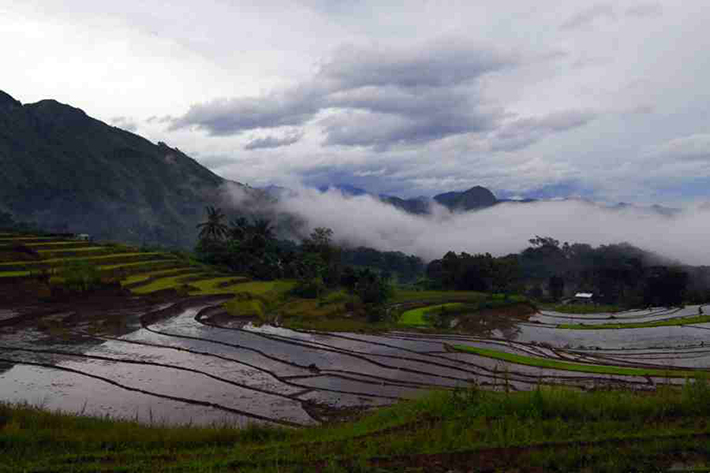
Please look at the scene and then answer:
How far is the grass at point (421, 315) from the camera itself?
3697cm

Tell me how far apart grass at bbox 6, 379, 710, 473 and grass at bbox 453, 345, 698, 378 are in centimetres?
1083

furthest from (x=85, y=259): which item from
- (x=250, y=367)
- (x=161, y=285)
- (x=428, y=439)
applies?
(x=428, y=439)

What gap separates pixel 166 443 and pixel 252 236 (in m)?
50.8

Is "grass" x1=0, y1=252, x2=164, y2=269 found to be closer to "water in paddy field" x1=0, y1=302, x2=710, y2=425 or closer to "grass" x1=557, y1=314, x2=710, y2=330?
"water in paddy field" x1=0, y1=302, x2=710, y2=425

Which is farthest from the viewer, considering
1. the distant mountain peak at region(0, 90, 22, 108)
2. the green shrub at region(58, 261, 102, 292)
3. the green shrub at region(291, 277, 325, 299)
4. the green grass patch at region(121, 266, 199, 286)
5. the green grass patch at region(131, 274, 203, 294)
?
the distant mountain peak at region(0, 90, 22, 108)

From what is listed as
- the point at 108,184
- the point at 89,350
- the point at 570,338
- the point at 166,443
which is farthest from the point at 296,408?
the point at 108,184

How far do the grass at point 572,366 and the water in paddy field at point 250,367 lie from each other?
21.3 inches

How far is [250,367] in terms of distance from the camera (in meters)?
17.8

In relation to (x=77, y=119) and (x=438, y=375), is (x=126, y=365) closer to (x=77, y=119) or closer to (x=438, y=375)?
(x=438, y=375)

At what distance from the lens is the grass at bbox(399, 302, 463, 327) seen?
3697 centimetres

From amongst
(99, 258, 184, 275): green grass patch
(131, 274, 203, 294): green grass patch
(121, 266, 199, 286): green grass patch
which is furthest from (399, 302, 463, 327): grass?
(99, 258, 184, 275): green grass patch

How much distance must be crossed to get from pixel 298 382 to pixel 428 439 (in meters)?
9.45

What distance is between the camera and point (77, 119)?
610 feet

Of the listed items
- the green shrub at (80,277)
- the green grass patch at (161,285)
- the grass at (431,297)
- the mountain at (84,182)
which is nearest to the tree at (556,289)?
the grass at (431,297)
